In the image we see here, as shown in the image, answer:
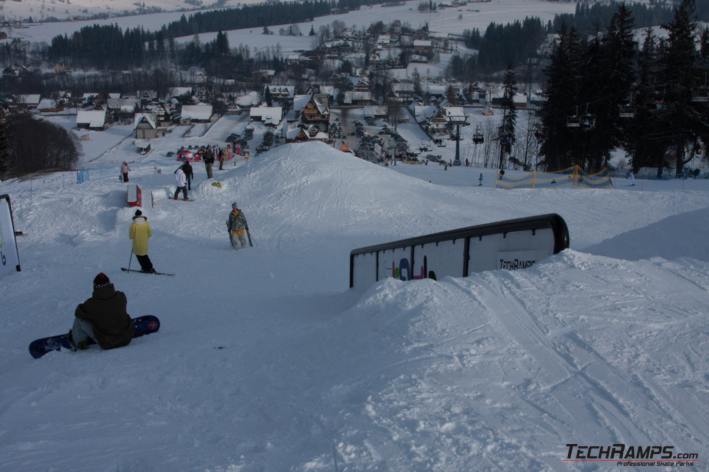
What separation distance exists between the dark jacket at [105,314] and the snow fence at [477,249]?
4.69m

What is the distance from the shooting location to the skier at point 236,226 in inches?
628

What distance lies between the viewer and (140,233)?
41.2ft

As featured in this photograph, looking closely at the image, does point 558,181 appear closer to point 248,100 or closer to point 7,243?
point 7,243

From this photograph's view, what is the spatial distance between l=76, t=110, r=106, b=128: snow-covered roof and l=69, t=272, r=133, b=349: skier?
112 m

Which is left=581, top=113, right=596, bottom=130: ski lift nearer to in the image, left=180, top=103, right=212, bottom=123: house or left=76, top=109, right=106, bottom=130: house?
left=180, top=103, right=212, bottom=123: house

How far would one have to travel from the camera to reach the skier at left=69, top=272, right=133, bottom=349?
6.75m

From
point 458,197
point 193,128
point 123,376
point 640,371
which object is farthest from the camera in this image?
point 193,128

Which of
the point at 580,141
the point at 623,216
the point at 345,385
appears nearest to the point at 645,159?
the point at 580,141

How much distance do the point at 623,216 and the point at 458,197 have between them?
637cm

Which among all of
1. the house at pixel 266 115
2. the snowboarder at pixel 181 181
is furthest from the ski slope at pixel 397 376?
the house at pixel 266 115

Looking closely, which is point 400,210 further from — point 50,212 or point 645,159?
point 645,159

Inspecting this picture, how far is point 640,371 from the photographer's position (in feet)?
13.8

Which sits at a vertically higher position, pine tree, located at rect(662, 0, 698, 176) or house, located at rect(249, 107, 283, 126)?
pine tree, located at rect(662, 0, 698, 176)

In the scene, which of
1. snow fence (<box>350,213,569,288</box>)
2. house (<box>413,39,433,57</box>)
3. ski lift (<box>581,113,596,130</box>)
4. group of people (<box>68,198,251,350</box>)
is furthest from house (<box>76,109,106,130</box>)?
house (<box>413,39,433,57</box>)
